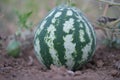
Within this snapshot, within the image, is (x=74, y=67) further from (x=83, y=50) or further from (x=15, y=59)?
(x=15, y=59)

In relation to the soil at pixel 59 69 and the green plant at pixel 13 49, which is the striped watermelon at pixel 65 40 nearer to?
the soil at pixel 59 69

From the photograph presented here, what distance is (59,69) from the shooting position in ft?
9.69

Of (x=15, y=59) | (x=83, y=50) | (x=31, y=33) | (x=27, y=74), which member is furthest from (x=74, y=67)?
(x=31, y=33)

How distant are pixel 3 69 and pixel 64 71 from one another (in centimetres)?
55

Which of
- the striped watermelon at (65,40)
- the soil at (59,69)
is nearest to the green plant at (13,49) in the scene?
the soil at (59,69)

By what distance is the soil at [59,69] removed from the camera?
2.92 m

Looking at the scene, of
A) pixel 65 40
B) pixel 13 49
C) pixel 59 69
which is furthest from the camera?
pixel 13 49

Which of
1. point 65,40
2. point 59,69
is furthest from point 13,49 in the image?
point 59,69

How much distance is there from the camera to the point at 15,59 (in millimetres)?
3922

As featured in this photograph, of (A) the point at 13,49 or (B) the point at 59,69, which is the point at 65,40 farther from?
(A) the point at 13,49

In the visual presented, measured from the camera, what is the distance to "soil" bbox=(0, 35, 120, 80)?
2920mm

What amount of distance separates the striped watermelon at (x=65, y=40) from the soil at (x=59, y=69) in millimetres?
111

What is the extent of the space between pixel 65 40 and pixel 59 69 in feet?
0.86

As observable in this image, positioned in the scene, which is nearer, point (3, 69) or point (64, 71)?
point (64, 71)
